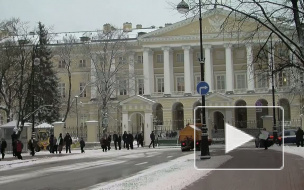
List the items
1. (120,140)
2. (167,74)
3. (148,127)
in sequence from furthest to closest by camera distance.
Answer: (167,74), (148,127), (120,140)

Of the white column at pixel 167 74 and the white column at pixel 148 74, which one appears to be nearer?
the white column at pixel 167 74

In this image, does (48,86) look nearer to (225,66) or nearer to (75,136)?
(75,136)

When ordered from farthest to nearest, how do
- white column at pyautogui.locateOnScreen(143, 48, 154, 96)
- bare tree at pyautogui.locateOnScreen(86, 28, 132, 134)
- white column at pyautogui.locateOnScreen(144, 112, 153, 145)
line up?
white column at pyautogui.locateOnScreen(143, 48, 154, 96) < bare tree at pyautogui.locateOnScreen(86, 28, 132, 134) < white column at pyautogui.locateOnScreen(144, 112, 153, 145)

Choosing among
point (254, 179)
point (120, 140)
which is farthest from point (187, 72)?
point (254, 179)

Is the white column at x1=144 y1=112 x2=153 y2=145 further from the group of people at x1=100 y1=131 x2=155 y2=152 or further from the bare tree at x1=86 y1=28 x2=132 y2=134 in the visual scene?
the bare tree at x1=86 y1=28 x2=132 y2=134

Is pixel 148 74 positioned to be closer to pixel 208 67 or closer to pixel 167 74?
pixel 167 74

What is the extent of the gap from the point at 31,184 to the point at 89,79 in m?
61.8

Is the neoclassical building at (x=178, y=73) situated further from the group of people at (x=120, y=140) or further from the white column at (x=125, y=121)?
the group of people at (x=120, y=140)

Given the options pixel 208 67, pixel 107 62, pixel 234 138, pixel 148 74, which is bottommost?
pixel 234 138

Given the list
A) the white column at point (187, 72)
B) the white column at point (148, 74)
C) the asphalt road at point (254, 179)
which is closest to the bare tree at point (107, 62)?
the white column at point (148, 74)

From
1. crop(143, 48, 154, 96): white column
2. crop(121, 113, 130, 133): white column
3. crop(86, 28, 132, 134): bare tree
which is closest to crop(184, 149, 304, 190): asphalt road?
crop(121, 113, 130, 133): white column

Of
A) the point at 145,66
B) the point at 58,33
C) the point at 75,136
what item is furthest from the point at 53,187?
the point at 58,33

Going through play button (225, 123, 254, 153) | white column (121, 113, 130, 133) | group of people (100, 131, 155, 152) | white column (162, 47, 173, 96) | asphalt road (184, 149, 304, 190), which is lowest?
asphalt road (184, 149, 304, 190)

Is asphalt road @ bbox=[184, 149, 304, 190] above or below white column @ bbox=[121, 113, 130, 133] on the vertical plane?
below
